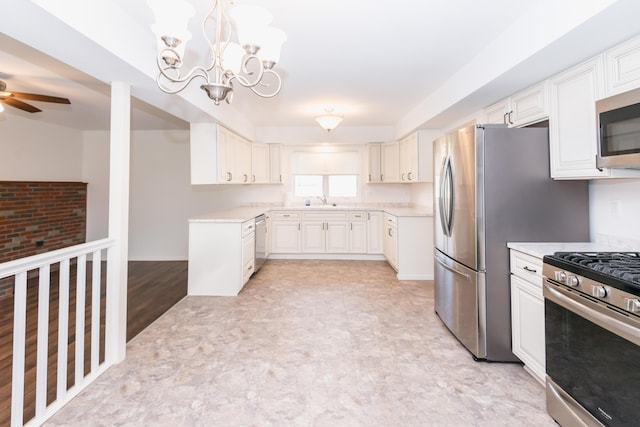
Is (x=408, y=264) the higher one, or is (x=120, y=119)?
(x=120, y=119)

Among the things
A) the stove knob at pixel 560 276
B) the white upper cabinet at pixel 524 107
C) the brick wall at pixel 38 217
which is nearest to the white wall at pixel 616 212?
the white upper cabinet at pixel 524 107

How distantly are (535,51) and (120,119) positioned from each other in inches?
115

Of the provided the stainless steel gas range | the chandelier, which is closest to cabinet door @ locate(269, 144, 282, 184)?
the chandelier

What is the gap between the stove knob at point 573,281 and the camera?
150cm

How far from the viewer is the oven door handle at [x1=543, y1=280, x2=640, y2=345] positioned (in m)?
1.22

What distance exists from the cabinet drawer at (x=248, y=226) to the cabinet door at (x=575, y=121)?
10.4 feet

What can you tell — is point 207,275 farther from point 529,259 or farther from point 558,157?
point 558,157

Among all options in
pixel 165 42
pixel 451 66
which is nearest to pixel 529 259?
pixel 451 66

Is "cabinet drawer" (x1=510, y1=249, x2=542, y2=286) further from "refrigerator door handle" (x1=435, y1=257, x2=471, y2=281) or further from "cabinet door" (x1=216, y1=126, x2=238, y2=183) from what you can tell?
"cabinet door" (x1=216, y1=126, x2=238, y2=183)

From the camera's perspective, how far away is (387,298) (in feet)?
11.9

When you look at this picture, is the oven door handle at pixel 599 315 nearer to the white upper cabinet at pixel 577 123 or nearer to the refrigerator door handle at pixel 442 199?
the white upper cabinet at pixel 577 123

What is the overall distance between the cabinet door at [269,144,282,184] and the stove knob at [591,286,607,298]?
493 centimetres

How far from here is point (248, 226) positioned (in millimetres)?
4094

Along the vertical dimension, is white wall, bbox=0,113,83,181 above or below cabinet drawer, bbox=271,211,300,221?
above
